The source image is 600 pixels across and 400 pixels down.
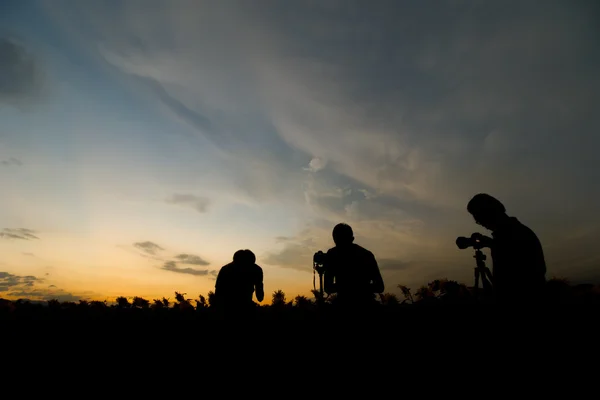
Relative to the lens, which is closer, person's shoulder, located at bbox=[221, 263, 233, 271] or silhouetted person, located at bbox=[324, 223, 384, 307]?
silhouetted person, located at bbox=[324, 223, 384, 307]

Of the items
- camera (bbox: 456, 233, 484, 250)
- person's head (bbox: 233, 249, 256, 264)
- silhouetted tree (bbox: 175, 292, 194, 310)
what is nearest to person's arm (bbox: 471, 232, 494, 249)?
camera (bbox: 456, 233, 484, 250)

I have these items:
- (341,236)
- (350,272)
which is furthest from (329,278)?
(341,236)

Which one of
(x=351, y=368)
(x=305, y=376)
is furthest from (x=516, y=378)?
(x=305, y=376)

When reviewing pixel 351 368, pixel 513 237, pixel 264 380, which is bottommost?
pixel 264 380

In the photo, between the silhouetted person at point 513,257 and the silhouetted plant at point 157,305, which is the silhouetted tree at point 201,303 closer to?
the silhouetted plant at point 157,305

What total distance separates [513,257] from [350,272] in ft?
8.10

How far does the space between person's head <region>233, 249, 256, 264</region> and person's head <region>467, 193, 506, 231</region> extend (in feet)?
17.6

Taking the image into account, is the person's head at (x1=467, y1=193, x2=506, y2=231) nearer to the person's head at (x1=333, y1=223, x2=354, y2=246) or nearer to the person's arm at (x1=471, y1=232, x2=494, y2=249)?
the person's arm at (x1=471, y1=232, x2=494, y2=249)

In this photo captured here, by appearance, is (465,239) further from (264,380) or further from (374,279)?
(264,380)

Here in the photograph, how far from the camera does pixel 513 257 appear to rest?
4.37m

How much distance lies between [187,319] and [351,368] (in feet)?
29.2

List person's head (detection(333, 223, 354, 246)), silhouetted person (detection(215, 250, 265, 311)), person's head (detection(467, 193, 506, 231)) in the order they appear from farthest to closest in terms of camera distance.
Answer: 1. silhouetted person (detection(215, 250, 265, 311))
2. person's head (detection(333, 223, 354, 246))
3. person's head (detection(467, 193, 506, 231))

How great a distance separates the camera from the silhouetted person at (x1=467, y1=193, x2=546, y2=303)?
4188 mm

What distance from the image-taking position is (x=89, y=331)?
31.7 feet
